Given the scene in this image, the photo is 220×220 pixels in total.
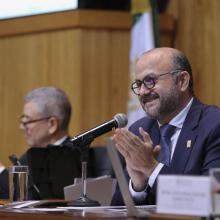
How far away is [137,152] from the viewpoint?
2795 millimetres

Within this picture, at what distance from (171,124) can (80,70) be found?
8.79ft

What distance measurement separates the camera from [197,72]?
566 centimetres

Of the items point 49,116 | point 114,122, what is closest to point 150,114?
point 114,122

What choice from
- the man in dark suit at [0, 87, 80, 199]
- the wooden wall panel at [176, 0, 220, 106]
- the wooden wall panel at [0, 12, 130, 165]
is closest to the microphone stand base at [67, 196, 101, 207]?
the man in dark suit at [0, 87, 80, 199]

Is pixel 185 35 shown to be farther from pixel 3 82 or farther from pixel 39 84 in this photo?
pixel 3 82

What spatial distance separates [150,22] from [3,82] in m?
1.81

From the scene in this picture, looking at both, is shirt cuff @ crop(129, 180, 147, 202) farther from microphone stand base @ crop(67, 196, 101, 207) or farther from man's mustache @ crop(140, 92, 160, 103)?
man's mustache @ crop(140, 92, 160, 103)

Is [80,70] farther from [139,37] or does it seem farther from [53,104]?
[53,104]

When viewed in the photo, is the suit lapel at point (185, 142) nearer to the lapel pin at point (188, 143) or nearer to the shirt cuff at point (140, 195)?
the lapel pin at point (188, 143)

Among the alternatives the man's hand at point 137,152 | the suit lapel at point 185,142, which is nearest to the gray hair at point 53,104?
the suit lapel at point 185,142

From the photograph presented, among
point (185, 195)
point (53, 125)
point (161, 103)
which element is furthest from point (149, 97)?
point (53, 125)

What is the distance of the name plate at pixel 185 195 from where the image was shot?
73.4 inches

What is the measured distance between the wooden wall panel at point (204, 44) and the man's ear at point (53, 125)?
1.35m

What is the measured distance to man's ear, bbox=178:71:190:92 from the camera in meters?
3.39
